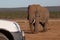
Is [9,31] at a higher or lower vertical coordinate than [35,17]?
higher

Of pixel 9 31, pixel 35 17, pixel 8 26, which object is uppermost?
pixel 8 26

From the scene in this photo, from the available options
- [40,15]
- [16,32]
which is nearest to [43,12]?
[40,15]

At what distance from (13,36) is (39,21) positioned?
13.4 m

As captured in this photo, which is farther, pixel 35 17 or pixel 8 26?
pixel 35 17

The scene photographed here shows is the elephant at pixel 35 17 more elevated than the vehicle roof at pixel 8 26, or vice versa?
the vehicle roof at pixel 8 26

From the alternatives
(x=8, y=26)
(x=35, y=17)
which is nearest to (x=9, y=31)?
(x=8, y=26)

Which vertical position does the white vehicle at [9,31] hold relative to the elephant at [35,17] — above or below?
above

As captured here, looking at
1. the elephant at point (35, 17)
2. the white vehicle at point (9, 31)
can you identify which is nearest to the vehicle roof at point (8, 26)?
the white vehicle at point (9, 31)

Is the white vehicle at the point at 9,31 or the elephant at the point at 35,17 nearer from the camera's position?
the white vehicle at the point at 9,31

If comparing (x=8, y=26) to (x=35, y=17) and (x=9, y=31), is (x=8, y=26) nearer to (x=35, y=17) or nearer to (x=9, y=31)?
(x=9, y=31)

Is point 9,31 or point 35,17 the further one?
point 35,17

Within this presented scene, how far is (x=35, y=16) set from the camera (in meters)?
23.8

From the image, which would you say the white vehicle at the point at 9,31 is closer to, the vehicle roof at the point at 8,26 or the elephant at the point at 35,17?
the vehicle roof at the point at 8,26

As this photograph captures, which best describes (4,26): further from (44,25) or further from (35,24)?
(44,25)
